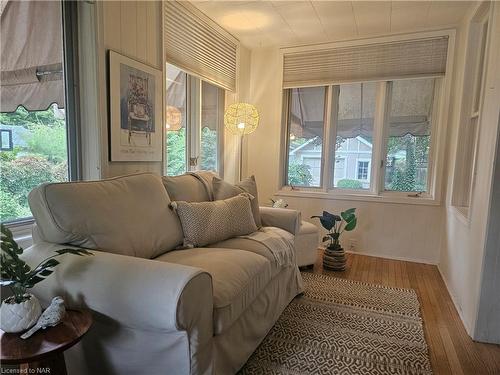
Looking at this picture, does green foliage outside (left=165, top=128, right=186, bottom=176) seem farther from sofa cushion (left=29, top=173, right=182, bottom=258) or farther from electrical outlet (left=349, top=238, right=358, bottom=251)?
electrical outlet (left=349, top=238, right=358, bottom=251)

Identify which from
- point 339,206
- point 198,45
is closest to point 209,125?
point 198,45

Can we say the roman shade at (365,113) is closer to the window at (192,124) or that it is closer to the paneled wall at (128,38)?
the window at (192,124)

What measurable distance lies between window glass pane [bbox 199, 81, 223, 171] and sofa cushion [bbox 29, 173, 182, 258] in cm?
157

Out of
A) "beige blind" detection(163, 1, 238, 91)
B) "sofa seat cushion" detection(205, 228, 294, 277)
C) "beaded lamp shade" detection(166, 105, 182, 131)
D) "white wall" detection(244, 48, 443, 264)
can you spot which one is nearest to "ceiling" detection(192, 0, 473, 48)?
"beige blind" detection(163, 1, 238, 91)

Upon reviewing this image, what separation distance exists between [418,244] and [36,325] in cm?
337

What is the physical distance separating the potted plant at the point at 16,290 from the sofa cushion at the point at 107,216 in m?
0.26

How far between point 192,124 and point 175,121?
10.1 inches

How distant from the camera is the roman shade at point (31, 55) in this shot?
5.18 ft

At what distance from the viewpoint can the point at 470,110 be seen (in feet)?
8.76

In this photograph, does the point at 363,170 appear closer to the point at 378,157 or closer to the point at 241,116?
the point at 378,157

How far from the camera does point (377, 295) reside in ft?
7.98

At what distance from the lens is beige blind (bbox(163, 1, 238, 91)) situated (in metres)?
2.55

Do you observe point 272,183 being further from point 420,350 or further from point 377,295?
point 420,350

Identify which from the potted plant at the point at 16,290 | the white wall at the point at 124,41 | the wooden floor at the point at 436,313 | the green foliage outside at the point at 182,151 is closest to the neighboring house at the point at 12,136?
the white wall at the point at 124,41
